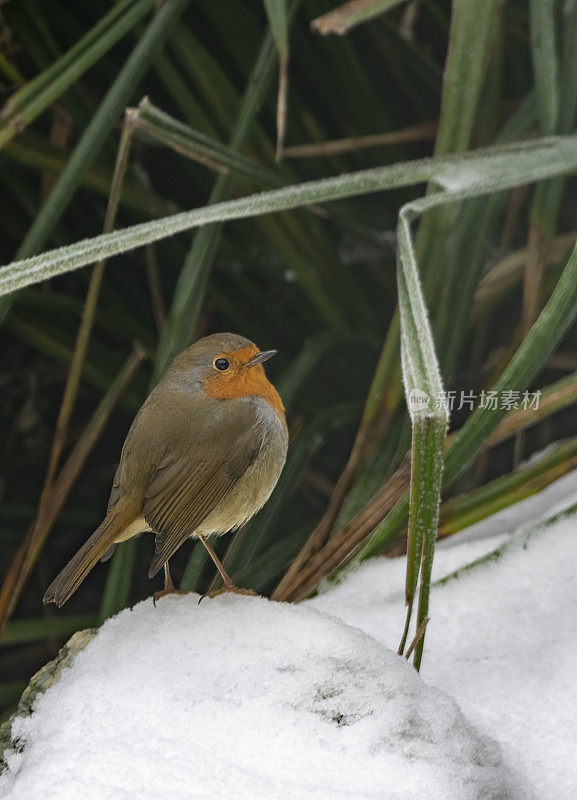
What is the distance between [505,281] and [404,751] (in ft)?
3.72

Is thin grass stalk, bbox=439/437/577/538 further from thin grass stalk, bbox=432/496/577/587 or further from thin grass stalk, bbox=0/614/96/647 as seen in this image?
thin grass stalk, bbox=0/614/96/647

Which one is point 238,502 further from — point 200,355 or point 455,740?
point 455,740

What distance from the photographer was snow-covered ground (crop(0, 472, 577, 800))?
32.9 inches

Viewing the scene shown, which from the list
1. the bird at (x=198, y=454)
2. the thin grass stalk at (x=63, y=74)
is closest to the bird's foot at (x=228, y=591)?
the bird at (x=198, y=454)

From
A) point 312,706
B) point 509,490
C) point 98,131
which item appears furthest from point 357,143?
point 312,706

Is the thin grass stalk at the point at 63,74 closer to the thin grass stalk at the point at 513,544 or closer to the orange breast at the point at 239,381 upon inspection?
the orange breast at the point at 239,381

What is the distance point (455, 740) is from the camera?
90cm

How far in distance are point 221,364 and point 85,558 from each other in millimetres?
304

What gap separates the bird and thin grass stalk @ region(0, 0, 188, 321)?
29cm

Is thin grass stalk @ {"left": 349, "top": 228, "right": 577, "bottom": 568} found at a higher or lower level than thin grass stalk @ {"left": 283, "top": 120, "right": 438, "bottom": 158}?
lower

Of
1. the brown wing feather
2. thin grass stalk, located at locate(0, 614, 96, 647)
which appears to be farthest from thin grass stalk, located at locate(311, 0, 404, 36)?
thin grass stalk, located at locate(0, 614, 96, 647)

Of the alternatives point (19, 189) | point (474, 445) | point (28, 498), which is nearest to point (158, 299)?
point (19, 189)

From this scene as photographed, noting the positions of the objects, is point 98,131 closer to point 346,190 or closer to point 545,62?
point 346,190

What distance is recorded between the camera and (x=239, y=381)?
1.24m
